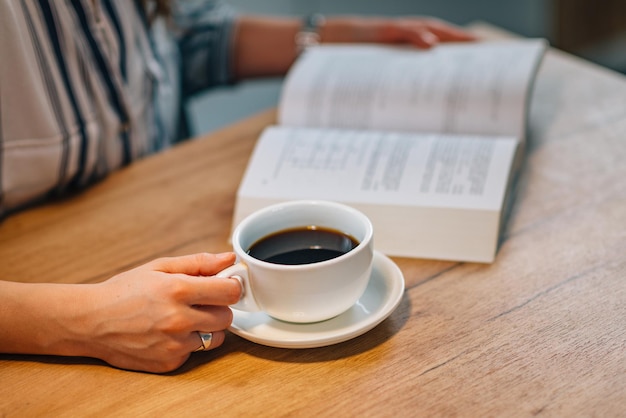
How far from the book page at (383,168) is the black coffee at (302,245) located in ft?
0.46

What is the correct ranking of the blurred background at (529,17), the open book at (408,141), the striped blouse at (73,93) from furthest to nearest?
the blurred background at (529,17) < the striped blouse at (73,93) < the open book at (408,141)

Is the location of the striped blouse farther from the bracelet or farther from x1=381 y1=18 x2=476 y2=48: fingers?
x1=381 y1=18 x2=476 y2=48: fingers

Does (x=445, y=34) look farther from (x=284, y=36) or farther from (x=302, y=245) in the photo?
(x=302, y=245)

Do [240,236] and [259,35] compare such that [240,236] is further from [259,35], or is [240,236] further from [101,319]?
[259,35]

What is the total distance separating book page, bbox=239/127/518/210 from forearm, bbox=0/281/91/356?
0.26 metres

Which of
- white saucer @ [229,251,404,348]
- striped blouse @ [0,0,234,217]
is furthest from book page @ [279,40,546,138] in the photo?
white saucer @ [229,251,404,348]

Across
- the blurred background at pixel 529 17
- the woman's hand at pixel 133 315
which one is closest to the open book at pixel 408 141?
the woman's hand at pixel 133 315

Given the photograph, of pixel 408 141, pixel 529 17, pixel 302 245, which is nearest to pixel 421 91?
pixel 408 141

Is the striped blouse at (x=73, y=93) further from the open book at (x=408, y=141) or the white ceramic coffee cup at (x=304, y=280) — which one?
the white ceramic coffee cup at (x=304, y=280)

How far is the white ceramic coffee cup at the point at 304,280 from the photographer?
2.04ft

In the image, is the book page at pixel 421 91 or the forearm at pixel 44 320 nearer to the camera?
the forearm at pixel 44 320

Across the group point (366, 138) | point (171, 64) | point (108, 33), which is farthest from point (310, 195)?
point (171, 64)

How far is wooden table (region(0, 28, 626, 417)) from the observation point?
1.98 ft

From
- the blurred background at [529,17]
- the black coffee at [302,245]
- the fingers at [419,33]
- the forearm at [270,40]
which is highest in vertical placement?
the black coffee at [302,245]
